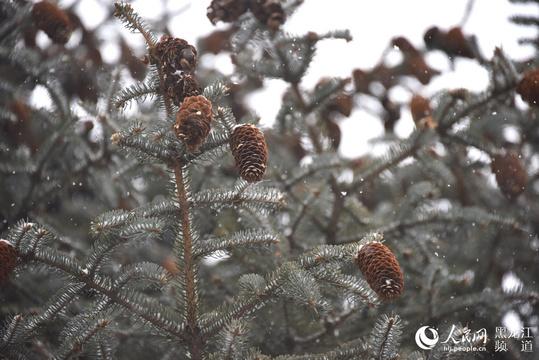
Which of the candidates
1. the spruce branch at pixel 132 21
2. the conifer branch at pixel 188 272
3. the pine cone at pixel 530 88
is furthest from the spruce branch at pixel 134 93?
the pine cone at pixel 530 88

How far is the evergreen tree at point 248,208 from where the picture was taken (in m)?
1.26

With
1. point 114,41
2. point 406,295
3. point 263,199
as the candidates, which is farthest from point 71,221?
point 406,295

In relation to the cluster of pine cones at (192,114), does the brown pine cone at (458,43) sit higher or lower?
lower

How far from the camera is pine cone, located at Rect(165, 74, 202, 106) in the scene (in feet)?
4.30

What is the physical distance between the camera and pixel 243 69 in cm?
217

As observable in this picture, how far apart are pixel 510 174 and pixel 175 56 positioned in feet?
4.79

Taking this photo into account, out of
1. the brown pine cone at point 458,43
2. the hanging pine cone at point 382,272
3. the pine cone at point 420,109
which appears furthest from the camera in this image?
the brown pine cone at point 458,43

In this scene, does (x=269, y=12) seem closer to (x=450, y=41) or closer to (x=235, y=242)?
(x=450, y=41)

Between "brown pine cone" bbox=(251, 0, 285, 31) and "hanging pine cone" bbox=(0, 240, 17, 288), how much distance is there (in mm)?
1342

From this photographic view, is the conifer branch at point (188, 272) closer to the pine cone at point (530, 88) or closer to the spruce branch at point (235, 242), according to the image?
the spruce branch at point (235, 242)

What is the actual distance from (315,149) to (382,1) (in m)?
1.68

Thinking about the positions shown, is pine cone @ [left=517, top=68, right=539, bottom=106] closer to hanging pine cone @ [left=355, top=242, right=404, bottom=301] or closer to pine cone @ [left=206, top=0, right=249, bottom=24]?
hanging pine cone @ [left=355, top=242, right=404, bottom=301]

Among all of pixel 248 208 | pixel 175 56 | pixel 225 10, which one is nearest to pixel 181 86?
pixel 175 56

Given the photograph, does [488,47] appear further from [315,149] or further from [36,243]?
[36,243]
